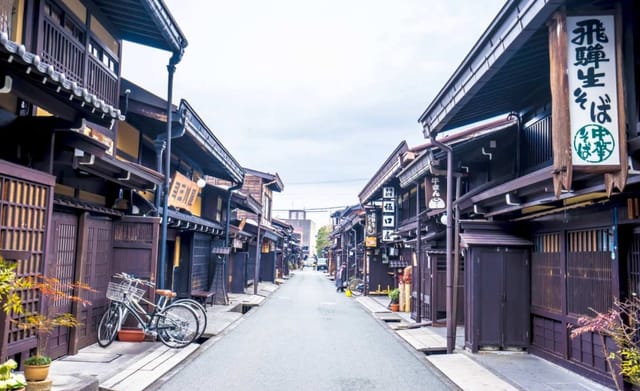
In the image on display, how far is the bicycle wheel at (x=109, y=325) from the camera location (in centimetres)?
1160

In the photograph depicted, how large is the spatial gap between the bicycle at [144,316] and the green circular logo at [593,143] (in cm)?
890

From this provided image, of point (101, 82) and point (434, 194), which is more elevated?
point (101, 82)

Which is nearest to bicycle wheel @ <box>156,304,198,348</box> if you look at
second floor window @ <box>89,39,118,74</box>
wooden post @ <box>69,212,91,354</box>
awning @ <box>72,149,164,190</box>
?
wooden post @ <box>69,212,91,354</box>

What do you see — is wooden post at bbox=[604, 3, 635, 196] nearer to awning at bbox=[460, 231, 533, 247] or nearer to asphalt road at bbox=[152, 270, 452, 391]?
asphalt road at bbox=[152, 270, 452, 391]

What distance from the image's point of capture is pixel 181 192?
54.1ft

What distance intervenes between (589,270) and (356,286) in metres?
26.8

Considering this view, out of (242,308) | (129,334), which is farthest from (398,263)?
(129,334)

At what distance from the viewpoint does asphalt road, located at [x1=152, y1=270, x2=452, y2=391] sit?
9484 mm

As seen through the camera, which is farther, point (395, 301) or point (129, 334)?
point (395, 301)

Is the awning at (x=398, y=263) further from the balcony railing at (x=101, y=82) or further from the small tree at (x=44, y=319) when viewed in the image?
the small tree at (x=44, y=319)

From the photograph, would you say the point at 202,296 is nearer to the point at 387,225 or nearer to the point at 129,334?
the point at 129,334

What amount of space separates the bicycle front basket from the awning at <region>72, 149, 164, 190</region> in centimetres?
213

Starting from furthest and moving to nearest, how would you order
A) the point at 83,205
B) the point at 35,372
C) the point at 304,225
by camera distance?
the point at 304,225, the point at 83,205, the point at 35,372

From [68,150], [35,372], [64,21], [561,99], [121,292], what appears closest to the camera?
[35,372]
